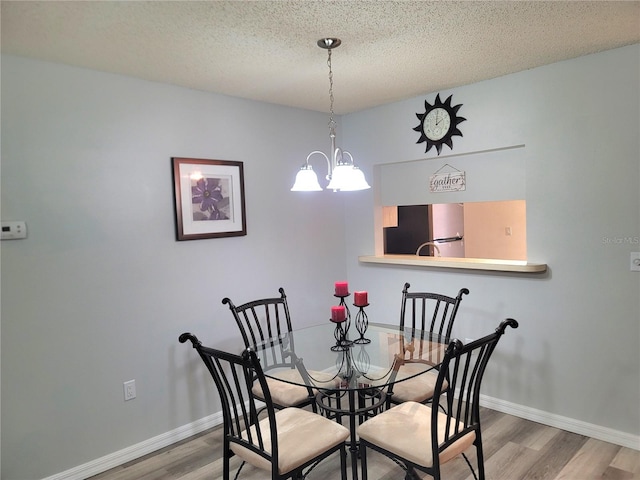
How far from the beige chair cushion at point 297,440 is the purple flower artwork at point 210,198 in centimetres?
144

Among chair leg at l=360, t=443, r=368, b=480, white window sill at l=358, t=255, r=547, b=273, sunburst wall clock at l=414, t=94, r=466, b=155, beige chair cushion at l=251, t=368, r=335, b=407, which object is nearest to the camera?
chair leg at l=360, t=443, r=368, b=480

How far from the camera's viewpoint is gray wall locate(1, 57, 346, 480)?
2.29 metres

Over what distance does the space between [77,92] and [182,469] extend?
2.22 meters

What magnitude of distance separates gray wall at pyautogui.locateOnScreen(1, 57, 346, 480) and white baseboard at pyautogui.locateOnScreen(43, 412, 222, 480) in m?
0.04

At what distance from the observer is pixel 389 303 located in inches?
148

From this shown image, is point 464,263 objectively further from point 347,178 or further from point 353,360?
point 347,178

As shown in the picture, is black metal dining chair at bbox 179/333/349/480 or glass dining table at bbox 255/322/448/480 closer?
black metal dining chair at bbox 179/333/349/480

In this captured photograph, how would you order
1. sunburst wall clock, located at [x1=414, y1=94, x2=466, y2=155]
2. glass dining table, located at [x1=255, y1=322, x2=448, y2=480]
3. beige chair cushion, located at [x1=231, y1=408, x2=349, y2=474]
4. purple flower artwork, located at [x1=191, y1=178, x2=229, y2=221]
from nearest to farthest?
beige chair cushion, located at [x1=231, y1=408, x2=349, y2=474], glass dining table, located at [x1=255, y1=322, x2=448, y2=480], purple flower artwork, located at [x1=191, y1=178, x2=229, y2=221], sunburst wall clock, located at [x1=414, y1=94, x2=466, y2=155]

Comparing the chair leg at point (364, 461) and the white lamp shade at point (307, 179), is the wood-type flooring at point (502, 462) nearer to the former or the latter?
the chair leg at point (364, 461)

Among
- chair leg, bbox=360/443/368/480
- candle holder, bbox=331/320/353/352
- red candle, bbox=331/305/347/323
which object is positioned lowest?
chair leg, bbox=360/443/368/480

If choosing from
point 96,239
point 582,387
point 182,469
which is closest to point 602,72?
point 582,387

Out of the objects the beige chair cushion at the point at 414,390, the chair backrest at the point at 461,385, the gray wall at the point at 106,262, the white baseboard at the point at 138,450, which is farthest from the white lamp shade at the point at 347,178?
the white baseboard at the point at 138,450

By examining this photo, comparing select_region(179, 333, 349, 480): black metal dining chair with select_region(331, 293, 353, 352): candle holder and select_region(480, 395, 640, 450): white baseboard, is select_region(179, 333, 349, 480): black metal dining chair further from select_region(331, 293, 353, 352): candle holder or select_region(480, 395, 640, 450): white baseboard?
select_region(480, 395, 640, 450): white baseboard

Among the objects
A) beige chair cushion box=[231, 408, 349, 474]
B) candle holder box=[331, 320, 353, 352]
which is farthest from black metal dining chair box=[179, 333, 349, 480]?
candle holder box=[331, 320, 353, 352]
